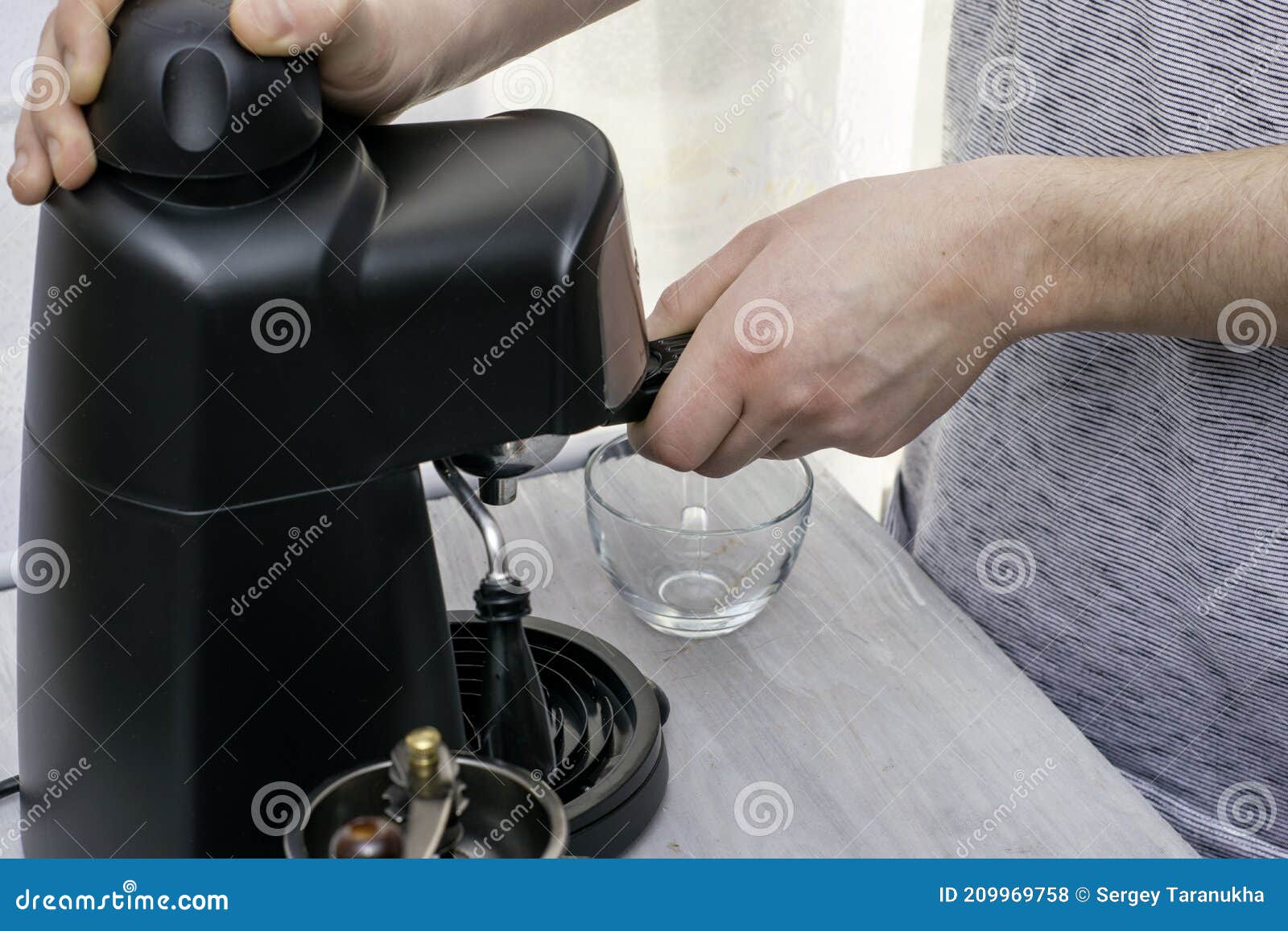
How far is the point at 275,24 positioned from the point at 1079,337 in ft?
1.82

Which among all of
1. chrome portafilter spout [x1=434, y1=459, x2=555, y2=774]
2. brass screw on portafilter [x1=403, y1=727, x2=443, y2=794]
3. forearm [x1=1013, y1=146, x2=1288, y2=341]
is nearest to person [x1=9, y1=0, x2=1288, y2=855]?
forearm [x1=1013, y1=146, x2=1288, y2=341]

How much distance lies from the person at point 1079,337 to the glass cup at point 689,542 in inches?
2.5

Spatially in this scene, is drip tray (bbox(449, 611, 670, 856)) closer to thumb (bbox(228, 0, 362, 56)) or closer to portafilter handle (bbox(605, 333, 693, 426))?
portafilter handle (bbox(605, 333, 693, 426))

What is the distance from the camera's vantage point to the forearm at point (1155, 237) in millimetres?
632

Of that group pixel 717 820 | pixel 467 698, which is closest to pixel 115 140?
pixel 467 698

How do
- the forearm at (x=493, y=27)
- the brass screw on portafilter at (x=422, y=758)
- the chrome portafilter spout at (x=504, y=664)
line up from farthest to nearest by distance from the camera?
the forearm at (x=493, y=27), the chrome portafilter spout at (x=504, y=664), the brass screw on portafilter at (x=422, y=758)

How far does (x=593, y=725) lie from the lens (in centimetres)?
68

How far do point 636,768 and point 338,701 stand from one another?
0.18 metres

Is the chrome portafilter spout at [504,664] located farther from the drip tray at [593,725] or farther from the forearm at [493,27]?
the forearm at [493,27]

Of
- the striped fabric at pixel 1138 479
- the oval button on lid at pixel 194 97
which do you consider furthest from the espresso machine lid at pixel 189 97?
the striped fabric at pixel 1138 479

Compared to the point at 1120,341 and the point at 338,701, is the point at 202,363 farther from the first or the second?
the point at 1120,341

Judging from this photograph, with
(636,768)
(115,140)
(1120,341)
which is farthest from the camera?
(1120,341)

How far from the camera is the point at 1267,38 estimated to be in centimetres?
67

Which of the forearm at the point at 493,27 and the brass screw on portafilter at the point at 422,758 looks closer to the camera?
the brass screw on portafilter at the point at 422,758
